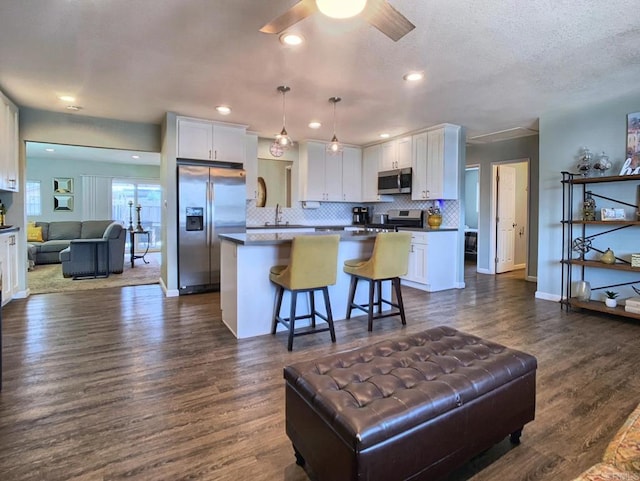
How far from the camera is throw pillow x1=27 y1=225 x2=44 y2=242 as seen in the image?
24.9 feet

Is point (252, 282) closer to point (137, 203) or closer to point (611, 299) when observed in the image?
point (611, 299)

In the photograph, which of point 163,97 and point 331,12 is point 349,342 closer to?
point 331,12

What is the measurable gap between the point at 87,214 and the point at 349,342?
870cm

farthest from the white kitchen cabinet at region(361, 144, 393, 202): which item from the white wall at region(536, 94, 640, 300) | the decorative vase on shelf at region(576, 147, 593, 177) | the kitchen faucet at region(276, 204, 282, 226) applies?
the decorative vase on shelf at region(576, 147, 593, 177)

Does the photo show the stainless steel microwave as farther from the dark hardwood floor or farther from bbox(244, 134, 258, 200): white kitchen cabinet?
the dark hardwood floor

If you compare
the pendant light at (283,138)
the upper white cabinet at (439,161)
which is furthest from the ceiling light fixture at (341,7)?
the upper white cabinet at (439,161)

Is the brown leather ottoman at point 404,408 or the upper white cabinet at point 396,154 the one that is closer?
the brown leather ottoman at point 404,408

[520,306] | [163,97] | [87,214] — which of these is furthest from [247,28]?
[87,214]

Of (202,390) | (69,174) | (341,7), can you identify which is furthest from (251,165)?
(69,174)

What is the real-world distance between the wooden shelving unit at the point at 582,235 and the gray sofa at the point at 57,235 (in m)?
8.29

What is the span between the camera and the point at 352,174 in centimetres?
705

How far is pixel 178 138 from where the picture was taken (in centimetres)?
493

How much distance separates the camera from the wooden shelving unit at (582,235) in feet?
12.7

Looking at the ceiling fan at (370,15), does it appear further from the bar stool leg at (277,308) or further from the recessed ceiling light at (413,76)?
the bar stool leg at (277,308)
